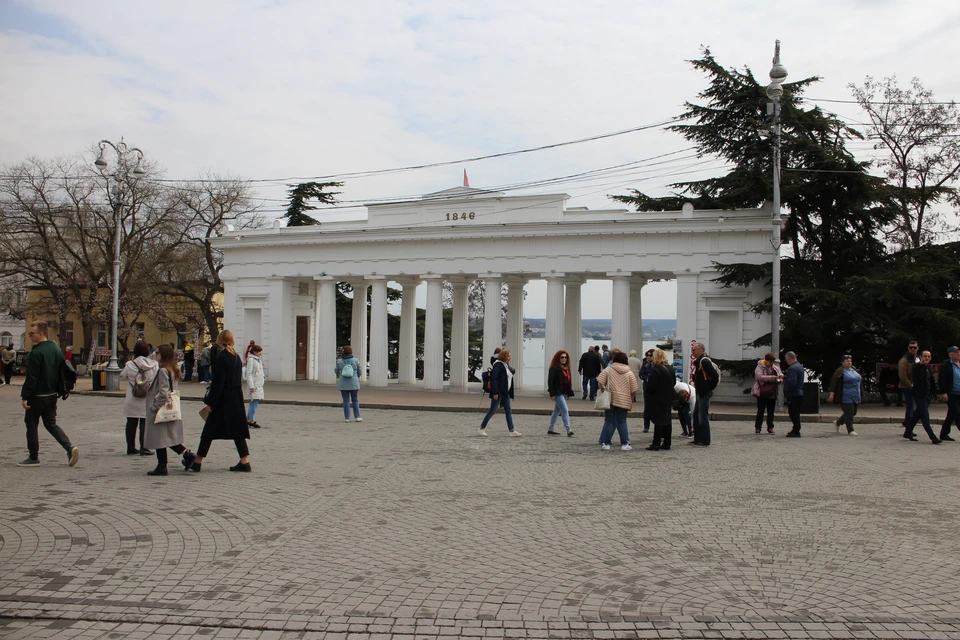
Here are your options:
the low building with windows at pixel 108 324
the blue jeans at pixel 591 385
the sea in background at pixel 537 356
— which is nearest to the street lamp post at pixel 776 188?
the sea in background at pixel 537 356

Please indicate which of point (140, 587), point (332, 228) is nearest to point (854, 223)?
point (332, 228)

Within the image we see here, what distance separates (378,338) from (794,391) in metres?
22.5

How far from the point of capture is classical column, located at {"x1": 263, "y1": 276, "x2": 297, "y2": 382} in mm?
39344

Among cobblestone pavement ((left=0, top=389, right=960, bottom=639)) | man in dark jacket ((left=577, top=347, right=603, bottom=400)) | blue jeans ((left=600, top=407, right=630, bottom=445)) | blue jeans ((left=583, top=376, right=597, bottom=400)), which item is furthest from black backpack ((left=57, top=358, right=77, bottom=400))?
blue jeans ((left=583, top=376, right=597, bottom=400))

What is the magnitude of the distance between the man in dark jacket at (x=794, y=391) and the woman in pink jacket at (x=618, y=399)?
4.33 meters

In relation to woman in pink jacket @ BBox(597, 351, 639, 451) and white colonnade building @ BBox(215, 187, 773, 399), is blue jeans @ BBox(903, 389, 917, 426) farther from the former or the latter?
white colonnade building @ BBox(215, 187, 773, 399)

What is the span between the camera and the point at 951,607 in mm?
5809

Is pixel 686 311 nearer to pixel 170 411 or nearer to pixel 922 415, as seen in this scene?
pixel 922 415

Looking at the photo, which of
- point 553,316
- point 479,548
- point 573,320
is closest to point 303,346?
point 573,320

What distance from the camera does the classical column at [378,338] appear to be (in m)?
37.1

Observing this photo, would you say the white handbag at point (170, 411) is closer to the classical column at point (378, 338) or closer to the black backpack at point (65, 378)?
the black backpack at point (65, 378)

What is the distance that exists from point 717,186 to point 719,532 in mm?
26786

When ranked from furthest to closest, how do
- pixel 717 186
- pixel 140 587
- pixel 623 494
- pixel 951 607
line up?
pixel 717 186 → pixel 623 494 → pixel 140 587 → pixel 951 607

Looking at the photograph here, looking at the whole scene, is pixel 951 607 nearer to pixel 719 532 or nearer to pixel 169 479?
pixel 719 532
